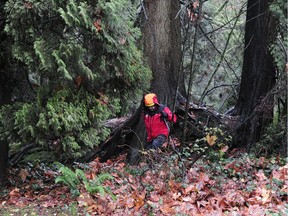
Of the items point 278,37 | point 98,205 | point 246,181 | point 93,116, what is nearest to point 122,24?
point 93,116

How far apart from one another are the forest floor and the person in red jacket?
1.37 meters

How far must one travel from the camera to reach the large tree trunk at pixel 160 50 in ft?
33.6

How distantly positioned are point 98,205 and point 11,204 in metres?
1.75

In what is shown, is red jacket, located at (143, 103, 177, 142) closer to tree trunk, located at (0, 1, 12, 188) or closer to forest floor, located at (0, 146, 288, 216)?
forest floor, located at (0, 146, 288, 216)

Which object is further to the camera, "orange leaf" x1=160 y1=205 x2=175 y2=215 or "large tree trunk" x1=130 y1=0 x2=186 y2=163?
"large tree trunk" x1=130 y1=0 x2=186 y2=163

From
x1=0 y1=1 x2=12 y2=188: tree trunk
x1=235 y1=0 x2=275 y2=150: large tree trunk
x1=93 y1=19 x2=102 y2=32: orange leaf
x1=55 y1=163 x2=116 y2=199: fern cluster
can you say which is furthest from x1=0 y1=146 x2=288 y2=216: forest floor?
x1=235 y1=0 x2=275 y2=150: large tree trunk

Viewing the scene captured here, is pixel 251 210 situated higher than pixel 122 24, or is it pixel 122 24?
pixel 122 24

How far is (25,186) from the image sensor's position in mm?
8125

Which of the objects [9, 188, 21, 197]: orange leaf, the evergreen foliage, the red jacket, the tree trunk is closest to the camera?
the evergreen foliage

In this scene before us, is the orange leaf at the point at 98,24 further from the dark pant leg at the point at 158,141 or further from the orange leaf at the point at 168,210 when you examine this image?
the dark pant leg at the point at 158,141

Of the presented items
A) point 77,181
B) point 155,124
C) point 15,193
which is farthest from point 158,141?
point 15,193

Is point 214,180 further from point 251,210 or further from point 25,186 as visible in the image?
point 25,186

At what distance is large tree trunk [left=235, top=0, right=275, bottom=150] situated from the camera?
1000 centimetres

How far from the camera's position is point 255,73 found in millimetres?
10516
